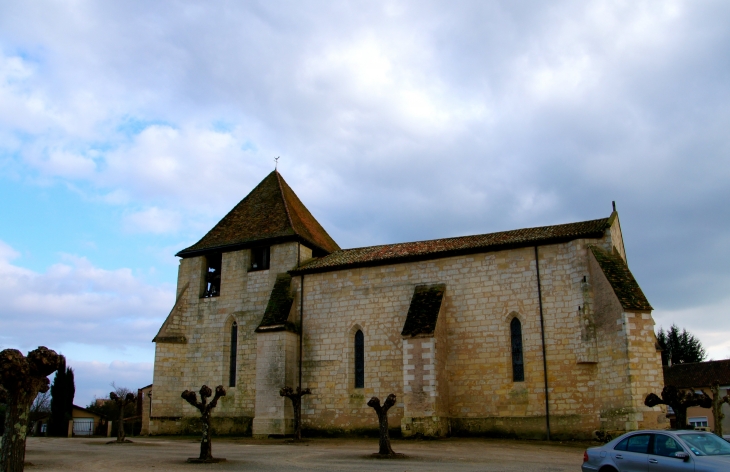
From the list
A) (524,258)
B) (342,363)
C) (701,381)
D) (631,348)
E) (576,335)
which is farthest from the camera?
(701,381)

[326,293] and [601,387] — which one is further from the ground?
[326,293]

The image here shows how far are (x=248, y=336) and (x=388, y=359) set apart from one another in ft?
22.4

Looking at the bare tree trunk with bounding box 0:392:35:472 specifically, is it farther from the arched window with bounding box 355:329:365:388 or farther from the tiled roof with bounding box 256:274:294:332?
the arched window with bounding box 355:329:365:388

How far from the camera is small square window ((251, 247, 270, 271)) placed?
2795cm

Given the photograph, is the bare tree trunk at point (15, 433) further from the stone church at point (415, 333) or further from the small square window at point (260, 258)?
the small square window at point (260, 258)

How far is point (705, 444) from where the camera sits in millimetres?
9531

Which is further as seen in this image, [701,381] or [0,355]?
[701,381]

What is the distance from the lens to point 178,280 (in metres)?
29.6

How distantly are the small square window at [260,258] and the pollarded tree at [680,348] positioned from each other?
1695 inches

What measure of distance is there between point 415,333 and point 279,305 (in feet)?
21.9

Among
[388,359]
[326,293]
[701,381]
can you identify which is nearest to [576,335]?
[388,359]

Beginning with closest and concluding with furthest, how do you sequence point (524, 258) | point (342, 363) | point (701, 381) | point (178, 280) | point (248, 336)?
1. point (524, 258)
2. point (342, 363)
3. point (248, 336)
4. point (178, 280)
5. point (701, 381)

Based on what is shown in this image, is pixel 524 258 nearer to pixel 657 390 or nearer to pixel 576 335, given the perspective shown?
pixel 576 335

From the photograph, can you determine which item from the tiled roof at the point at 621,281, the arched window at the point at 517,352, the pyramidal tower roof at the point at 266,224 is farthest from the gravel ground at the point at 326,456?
the pyramidal tower roof at the point at 266,224
